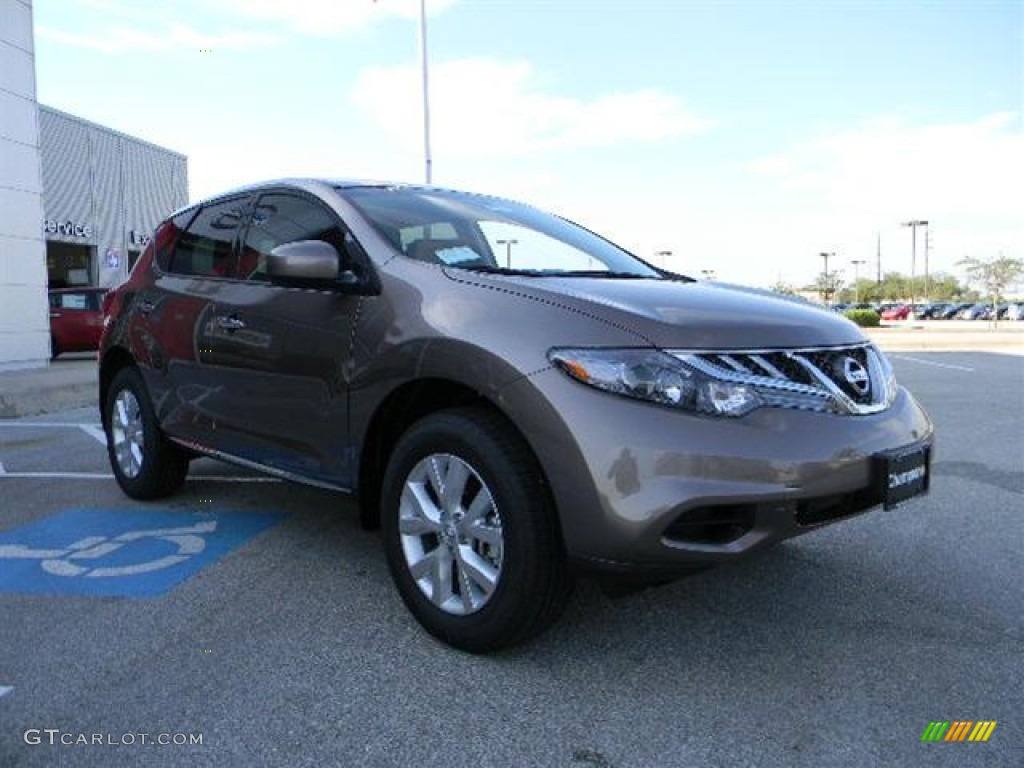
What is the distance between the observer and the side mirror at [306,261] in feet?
10.1

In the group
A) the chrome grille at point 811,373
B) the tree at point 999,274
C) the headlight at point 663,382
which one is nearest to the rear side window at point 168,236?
the headlight at point 663,382

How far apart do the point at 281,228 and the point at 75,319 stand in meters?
15.6

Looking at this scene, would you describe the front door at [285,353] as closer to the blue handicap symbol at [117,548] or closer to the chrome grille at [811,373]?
the blue handicap symbol at [117,548]

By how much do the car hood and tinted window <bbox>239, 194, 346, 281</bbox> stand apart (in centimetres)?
81

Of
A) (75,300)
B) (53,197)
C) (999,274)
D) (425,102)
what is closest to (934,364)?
(425,102)

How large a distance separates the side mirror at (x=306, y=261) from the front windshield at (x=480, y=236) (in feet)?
0.86

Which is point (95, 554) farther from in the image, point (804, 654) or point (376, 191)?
point (804, 654)

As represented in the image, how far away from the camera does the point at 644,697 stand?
2.52 m

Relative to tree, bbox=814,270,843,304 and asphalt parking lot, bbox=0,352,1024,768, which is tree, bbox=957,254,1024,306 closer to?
tree, bbox=814,270,843,304

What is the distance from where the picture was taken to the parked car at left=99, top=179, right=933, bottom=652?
2.41 meters

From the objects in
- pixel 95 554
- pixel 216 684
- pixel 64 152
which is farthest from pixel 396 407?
pixel 64 152

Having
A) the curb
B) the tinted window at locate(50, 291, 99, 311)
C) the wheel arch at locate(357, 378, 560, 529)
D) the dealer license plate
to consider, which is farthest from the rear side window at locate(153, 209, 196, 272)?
the tinted window at locate(50, 291, 99, 311)

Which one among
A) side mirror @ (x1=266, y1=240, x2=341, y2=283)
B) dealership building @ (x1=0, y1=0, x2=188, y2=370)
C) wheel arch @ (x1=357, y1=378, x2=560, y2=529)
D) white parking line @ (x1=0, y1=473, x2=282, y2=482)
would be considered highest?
dealership building @ (x1=0, y1=0, x2=188, y2=370)

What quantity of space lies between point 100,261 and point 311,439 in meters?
34.0
